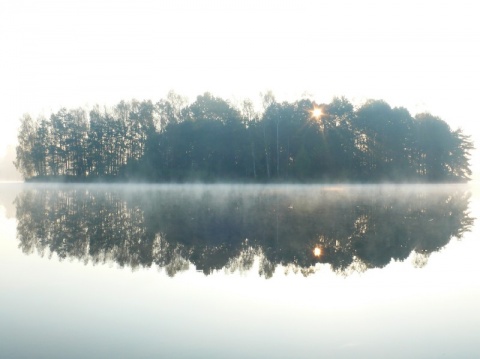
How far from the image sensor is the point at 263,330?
6910 mm

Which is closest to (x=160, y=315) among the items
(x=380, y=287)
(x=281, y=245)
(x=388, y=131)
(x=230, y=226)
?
(x=380, y=287)

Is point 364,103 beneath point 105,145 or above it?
above

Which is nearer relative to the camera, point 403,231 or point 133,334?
point 133,334

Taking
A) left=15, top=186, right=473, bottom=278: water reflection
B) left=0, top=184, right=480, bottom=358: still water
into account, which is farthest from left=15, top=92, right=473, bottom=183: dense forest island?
left=0, top=184, right=480, bottom=358: still water

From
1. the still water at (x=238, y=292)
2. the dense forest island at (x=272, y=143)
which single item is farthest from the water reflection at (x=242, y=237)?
the dense forest island at (x=272, y=143)

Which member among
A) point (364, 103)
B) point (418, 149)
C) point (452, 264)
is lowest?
point (452, 264)

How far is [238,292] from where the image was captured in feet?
30.3

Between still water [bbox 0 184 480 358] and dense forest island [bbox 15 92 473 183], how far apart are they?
59403 mm

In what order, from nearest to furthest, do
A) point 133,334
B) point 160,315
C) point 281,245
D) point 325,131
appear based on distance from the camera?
point 133,334 → point 160,315 → point 281,245 → point 325,131

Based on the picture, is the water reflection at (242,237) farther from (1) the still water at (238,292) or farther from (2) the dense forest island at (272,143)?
(2) the dense forest island at (272,143)

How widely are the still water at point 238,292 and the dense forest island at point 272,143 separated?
5940 cm

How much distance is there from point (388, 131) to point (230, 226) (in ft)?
226

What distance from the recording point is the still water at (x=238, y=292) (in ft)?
21.0

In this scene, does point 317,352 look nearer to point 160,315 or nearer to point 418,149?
point 160,315
